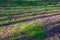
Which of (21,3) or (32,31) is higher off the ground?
(32,31)

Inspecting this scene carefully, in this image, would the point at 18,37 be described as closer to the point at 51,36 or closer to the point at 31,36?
the point at 31,36

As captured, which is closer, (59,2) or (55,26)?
(55,26)

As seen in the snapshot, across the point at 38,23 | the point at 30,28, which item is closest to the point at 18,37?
the point at 30,28

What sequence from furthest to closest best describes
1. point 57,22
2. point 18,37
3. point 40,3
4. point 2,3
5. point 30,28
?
point 40,3, point 2,3, point 57,22, point 30,28, point 18,37

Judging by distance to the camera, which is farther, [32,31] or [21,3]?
[21,3]

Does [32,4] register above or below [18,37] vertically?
below

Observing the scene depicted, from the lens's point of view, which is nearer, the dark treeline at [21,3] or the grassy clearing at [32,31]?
the grassy clearing at [32,31]

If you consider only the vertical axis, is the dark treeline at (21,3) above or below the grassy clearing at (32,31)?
below

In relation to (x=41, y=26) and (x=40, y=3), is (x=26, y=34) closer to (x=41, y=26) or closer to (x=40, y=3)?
(x=41, y=26)

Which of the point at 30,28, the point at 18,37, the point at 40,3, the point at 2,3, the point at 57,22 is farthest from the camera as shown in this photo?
the point at 40,3

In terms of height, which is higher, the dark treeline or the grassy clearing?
the grassy clearing

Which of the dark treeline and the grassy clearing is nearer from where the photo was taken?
the grassy clearing
